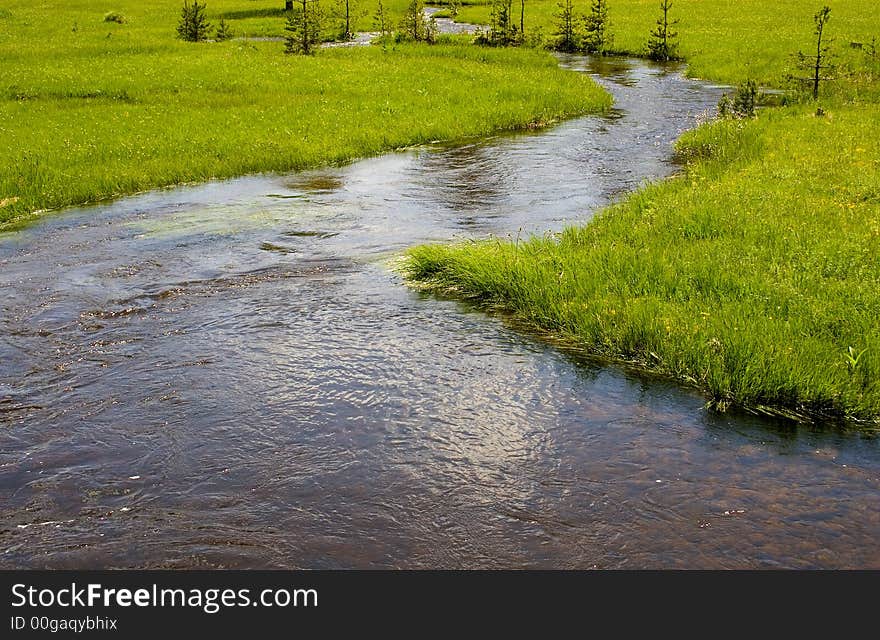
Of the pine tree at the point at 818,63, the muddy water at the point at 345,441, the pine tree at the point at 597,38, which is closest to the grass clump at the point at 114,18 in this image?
the pine tree at the point at 597,38

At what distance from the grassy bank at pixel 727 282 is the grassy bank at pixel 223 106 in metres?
9.70

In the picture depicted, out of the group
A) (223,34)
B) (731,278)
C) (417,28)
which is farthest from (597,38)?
(731,278)

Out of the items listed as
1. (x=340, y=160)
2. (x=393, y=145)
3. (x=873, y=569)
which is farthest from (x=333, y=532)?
(x=393, y=145)

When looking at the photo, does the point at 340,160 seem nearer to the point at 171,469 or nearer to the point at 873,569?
the point at 171,469

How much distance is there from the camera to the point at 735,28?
51.8 meters

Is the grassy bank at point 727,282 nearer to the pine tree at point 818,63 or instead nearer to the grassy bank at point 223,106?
the grassy bank at point 223,106

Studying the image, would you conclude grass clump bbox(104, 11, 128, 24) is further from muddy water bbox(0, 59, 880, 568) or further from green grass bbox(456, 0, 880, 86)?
muddy water bbox(0, 59, 880, 568)

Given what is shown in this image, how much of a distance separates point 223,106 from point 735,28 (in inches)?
1374

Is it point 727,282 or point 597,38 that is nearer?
point 727,282

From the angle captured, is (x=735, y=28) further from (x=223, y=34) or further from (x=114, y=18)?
(x=114, y=18)

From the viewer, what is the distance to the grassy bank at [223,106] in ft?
68.8

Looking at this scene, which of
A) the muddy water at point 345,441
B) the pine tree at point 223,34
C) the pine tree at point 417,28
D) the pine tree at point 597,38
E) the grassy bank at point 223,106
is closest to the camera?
the muddy water at point 345,441

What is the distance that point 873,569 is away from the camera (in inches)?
259
